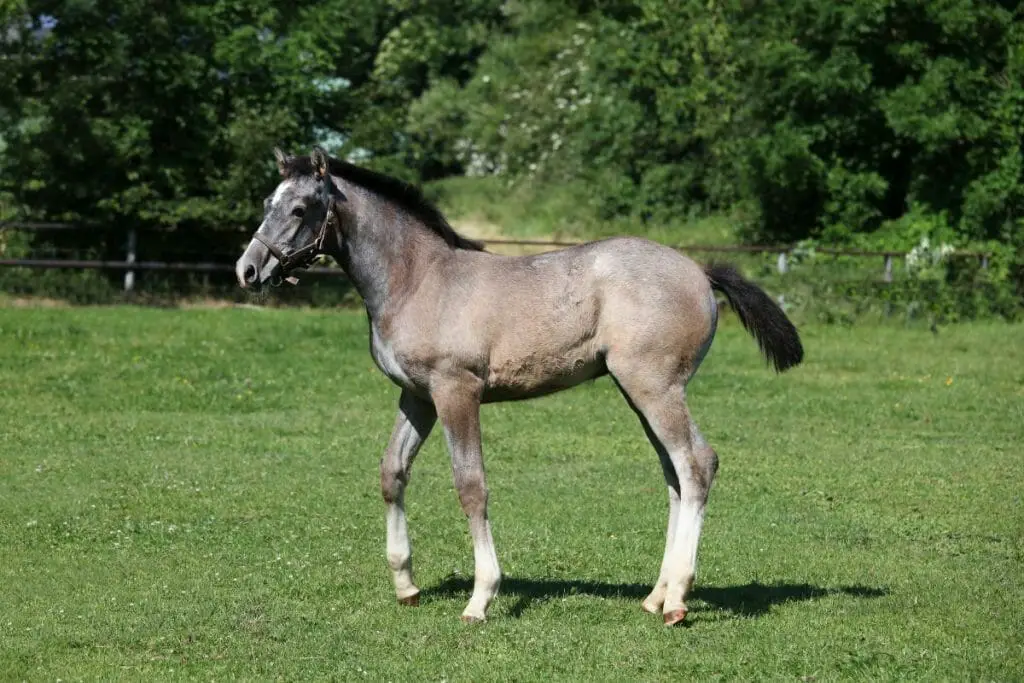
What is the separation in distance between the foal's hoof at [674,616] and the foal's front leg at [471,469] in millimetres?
1013

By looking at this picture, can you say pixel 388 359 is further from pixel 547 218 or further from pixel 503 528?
pixel 547 218

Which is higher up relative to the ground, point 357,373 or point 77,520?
point 77,520

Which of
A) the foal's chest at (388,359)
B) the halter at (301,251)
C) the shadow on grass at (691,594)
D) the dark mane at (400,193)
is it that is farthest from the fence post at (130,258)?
the foal's chest at (388,359)

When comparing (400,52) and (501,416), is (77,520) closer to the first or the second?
(501,416)

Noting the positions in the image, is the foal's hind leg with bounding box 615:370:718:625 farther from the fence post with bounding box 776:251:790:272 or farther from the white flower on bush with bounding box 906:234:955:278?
the white flower on bush with bounding box 906:234:955:278

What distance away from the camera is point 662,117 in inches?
1469

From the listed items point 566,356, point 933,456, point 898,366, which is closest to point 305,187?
point 566,356

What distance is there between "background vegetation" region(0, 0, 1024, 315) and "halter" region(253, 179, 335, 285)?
19324mm

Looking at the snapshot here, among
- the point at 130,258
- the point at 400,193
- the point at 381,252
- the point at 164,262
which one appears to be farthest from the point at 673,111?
the point at 381,252

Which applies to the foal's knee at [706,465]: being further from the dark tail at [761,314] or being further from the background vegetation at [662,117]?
the background vegetation at [662,117]

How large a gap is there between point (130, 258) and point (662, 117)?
15.8 meters

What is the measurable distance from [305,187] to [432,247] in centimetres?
87

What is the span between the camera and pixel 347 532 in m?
10.7

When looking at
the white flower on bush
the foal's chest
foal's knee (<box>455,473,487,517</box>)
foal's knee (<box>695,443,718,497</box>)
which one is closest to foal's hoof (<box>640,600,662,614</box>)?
foal's knee (<box>695,443,718,497</box>)
